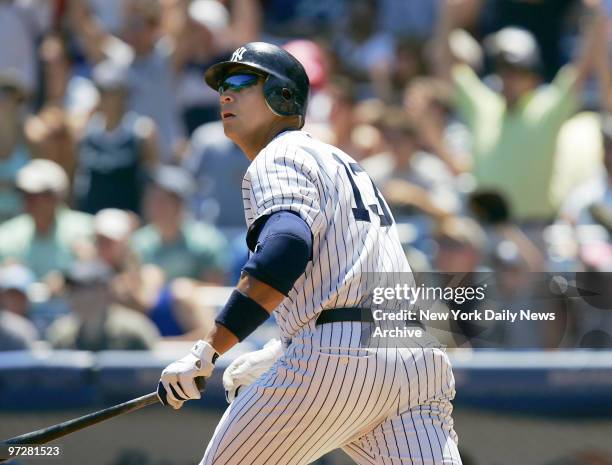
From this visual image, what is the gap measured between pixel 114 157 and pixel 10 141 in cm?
71

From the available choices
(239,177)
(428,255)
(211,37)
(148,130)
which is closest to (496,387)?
(428,255)

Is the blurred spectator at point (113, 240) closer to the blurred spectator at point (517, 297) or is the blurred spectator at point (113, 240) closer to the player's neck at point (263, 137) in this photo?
the blurred spectator at point (517, 297)

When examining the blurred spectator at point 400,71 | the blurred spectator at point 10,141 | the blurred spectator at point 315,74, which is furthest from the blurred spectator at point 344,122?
the blurred spectator at point 10,141

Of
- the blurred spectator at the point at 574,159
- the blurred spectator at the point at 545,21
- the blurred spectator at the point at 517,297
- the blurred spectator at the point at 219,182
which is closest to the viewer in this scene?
the blurred spectator at the point at 517,297

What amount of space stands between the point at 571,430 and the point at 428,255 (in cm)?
148

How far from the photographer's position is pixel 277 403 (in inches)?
131

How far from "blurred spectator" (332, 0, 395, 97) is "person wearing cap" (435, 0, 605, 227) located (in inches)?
49.1

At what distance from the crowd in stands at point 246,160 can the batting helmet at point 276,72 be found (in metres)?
2.01

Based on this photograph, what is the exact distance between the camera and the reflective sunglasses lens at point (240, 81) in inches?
139

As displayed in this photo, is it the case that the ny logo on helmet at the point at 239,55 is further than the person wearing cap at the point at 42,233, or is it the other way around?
the person wearing cap at the point at 42,233

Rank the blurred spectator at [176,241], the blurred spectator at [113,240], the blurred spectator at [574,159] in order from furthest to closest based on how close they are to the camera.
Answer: the blurred spectator at [574,159]
the blurred spectator at [176,241]
the blurred spectator at [113,240]

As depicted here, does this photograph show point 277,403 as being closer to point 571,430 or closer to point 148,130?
point 571,430

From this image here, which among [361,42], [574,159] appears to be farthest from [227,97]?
[361,42]

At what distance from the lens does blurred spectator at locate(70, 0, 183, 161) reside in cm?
784
